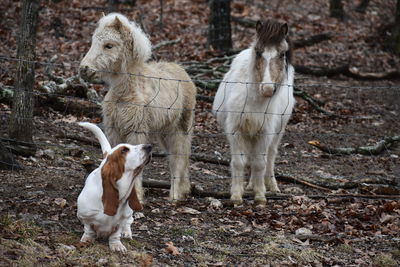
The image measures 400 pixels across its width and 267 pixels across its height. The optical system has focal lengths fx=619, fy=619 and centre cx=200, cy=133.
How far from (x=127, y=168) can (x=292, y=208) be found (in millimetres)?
3025

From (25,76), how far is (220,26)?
7.96 meters

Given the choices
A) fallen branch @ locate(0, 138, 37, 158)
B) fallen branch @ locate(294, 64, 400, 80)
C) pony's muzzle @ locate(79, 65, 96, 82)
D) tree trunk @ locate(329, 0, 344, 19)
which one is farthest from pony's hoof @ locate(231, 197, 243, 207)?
tree trunk @ locate(329, 0, 344, 19)

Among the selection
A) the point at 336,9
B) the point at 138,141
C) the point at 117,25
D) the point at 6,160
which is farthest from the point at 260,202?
the point at 336,9

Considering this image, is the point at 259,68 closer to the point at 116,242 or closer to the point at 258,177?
the point at 258,177

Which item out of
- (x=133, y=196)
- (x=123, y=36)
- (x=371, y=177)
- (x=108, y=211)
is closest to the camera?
(x=108, y=211)

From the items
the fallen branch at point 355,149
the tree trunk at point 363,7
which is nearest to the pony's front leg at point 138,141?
the fallen branch at point 355,149

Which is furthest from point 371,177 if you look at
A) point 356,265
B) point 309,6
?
point 309,6

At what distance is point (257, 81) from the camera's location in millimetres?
7672

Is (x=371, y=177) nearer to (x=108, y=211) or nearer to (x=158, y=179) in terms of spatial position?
(x=158, y=179)

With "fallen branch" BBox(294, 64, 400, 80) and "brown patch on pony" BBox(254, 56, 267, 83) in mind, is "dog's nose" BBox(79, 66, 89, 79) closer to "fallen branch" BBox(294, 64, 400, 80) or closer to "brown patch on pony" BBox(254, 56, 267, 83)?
"brown patch on pony" BBox(254, 56, 267, 83)

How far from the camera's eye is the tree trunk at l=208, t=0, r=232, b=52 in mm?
14938

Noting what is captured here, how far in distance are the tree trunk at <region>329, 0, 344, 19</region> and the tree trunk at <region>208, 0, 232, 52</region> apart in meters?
7.28

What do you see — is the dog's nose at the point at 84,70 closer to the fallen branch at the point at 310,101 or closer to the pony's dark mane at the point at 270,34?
the pony's dark mane at the point at 270,34

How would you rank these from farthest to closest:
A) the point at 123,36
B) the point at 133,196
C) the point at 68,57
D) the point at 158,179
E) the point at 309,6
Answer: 1. the point at 309,6
2. the point at 68,57
3. the point at 158,179
4. the point at 123,36
5. the point at 133,196
